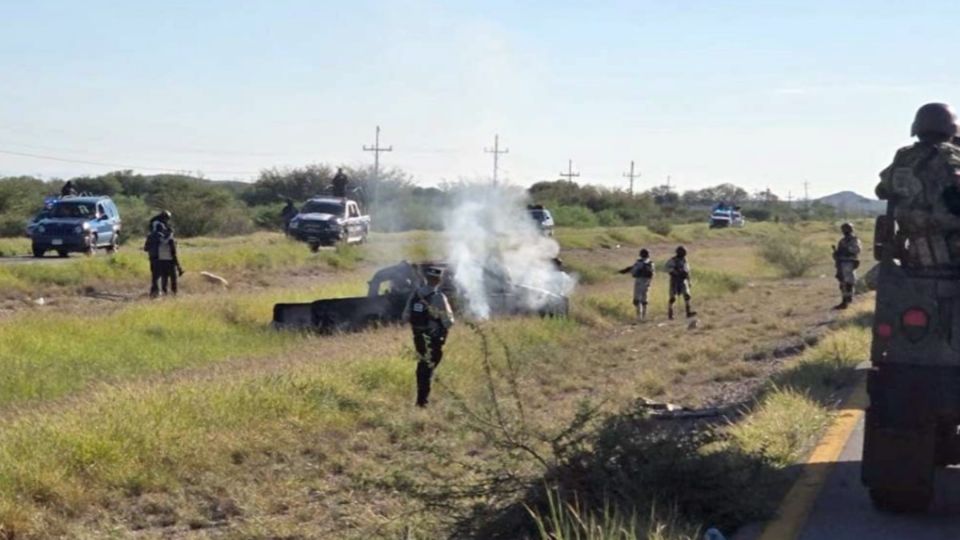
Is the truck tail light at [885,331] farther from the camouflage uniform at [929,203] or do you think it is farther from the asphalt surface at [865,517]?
the asphalt surface at [865,517]

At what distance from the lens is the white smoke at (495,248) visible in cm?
2566

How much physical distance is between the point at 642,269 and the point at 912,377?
789 inches

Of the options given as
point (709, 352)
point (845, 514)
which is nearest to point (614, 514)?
point (845, 514)

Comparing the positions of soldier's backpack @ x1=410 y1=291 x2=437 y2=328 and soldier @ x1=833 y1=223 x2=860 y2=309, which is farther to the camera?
soldier @ x1=833 y1=223 x2=860 y2=309

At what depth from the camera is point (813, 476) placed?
10172 millimetres

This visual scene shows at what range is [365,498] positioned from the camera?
11500mm

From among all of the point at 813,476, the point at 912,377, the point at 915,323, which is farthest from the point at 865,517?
the point at 915,323

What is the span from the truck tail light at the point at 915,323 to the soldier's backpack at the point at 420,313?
774cm

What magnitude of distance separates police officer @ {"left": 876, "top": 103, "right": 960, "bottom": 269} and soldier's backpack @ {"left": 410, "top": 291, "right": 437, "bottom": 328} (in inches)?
296

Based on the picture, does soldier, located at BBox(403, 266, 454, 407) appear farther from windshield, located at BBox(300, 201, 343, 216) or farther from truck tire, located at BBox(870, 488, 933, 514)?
windshield, located at BBox(300, 201, 343, 216)

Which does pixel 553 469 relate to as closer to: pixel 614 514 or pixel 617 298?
pixel 614 514

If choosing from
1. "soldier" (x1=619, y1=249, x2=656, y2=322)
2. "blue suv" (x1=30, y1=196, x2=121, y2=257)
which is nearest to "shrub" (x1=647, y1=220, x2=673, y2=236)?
"blue suv" (x1=30, y1=196, x2=121, y2=257)

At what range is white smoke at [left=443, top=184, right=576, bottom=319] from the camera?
1010 inches

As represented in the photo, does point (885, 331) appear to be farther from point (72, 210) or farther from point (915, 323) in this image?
point (72, 210)
